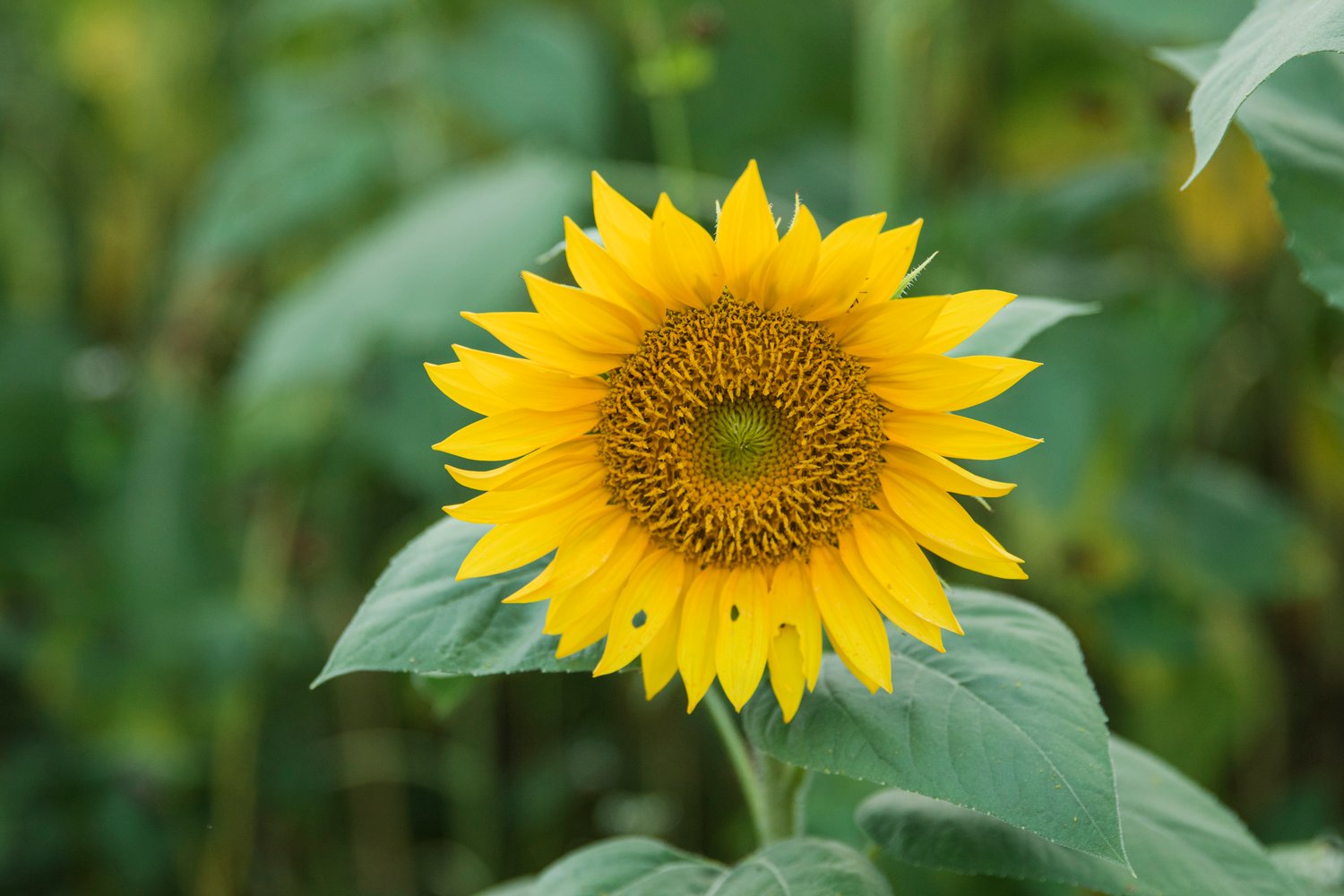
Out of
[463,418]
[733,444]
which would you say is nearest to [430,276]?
[463,418]

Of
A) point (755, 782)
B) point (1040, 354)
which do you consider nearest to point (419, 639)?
point (755, 782)

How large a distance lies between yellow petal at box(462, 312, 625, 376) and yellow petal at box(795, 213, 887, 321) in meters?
0.09

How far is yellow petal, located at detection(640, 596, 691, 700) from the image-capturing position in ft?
1.74

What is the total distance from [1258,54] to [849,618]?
26 centimetres

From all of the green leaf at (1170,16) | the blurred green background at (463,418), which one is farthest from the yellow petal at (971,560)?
the green leaf at (1170,16)

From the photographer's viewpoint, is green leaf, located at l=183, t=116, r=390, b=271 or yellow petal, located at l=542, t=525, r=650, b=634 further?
green leaf, located at l=183, t=116, r=390, b=271

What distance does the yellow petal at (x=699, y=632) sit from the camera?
1.73 feet

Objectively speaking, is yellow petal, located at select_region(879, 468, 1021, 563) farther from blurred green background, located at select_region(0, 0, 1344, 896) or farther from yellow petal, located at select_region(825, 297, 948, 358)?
blurred green background, located at select_region(0, 0, 1344, 896)

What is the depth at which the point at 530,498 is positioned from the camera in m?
0.53

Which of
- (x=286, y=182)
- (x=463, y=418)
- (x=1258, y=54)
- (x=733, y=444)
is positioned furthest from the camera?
(x=286, y=182)

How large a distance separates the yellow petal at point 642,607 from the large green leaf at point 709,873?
108 mm

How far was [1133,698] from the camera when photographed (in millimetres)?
1265

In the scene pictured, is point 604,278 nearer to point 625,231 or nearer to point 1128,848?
point 625,231

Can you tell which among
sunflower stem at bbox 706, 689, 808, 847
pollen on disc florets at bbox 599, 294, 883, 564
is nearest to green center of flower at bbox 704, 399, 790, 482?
pollen on disc florets at bbox 599, 294, 883, 564
